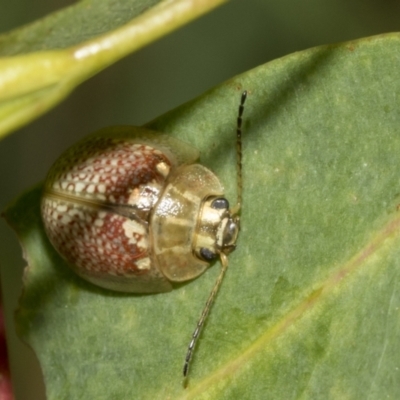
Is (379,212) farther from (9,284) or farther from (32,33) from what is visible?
(9,284)

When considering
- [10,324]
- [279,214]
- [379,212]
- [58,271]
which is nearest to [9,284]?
[10,324]

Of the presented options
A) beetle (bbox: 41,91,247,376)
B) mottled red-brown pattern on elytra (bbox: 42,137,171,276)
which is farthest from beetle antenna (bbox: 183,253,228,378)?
mottled red-brown pattern on elytra (bbox: 42,137,171,276)

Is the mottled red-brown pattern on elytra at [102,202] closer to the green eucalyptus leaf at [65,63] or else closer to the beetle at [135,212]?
the beetle at [135,212]

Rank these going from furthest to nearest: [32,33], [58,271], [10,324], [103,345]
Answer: [10,324] < [58,271] < [103,345] < [32,33]

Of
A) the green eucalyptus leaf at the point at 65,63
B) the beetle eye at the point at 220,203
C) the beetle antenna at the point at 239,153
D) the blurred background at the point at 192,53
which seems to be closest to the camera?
the green eucalyptus leaf at the point at 65,63

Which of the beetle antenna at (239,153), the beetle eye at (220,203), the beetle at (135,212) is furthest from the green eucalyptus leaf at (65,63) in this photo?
the beetle eye at (220,203)

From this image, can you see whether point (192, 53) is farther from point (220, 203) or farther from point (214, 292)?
point (214, 292)

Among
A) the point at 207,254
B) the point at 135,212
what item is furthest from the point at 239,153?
the point at 135,212
